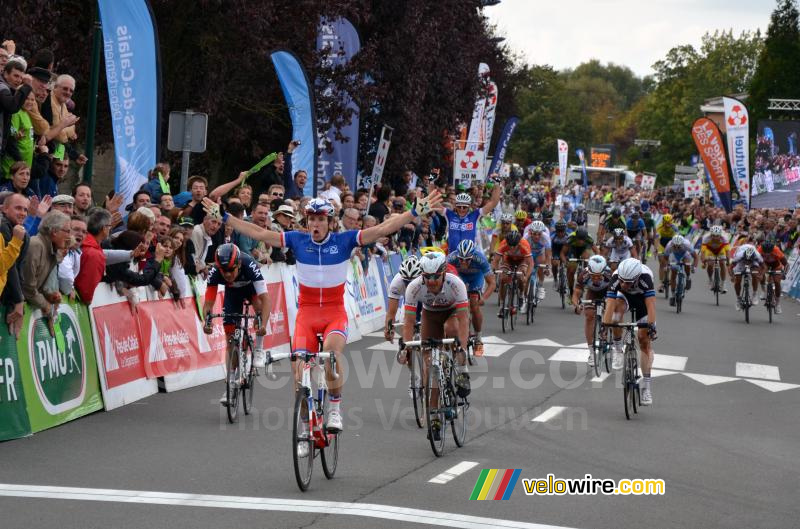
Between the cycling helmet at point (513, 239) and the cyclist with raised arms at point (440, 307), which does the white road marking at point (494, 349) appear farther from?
the cyclist with raised arms at point (440, 307)

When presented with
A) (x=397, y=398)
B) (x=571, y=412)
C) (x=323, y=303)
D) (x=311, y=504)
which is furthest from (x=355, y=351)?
(x=311, y=504)

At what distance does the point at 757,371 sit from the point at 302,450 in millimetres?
11013

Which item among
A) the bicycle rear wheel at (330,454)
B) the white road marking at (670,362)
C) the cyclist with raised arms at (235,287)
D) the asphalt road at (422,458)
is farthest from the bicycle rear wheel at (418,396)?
the white road marking at (670,362)

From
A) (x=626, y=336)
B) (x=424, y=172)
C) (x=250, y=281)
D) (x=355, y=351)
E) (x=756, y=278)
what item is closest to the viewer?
(x=250, y=281)

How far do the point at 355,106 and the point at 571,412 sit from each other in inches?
605

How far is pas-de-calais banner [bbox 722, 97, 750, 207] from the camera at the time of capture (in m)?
48.9

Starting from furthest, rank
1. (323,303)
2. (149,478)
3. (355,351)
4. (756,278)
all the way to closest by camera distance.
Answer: (756,278)
(355,351)
(323,303)
(149,478)

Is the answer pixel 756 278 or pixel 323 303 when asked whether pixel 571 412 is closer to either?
pixel 323 303

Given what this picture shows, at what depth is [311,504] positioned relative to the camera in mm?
8695

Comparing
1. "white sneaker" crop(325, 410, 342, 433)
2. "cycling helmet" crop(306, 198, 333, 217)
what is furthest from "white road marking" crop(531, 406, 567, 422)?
"cycling helmet" crop(306, 198, 333, 217)

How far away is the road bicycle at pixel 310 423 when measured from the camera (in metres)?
9.13

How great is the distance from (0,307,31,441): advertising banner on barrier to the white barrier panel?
1.70m

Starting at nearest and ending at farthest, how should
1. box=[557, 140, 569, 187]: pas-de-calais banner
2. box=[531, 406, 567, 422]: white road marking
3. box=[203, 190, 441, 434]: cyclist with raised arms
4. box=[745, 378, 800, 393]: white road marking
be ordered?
box=[203, 190, 441, 434]: cyclist with raised arms < box=[531, 406, 567, 422]: white road marking < box=[745, 378, 800, 393]: white road marking < box=[557, 140, 569, 187]: pas-de-calais banner

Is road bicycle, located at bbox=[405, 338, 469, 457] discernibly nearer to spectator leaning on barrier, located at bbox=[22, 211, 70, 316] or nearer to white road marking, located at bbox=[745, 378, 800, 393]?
spectator leaning on barrier, located at bbox=[22, 211, 70, 316]
